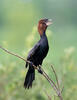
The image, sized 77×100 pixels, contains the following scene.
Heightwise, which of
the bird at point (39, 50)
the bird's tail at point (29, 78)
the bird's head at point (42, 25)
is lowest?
the bird's tail at point (29, 78)

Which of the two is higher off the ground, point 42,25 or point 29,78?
point 42,25

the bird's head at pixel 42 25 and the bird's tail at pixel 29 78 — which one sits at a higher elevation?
the bird's head at pixel 42 25

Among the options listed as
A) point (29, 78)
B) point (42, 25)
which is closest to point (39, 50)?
point (42, 25)

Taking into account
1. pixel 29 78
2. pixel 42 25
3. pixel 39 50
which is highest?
pixel 42 25

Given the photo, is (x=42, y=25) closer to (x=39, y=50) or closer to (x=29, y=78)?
(x=39, y=50)

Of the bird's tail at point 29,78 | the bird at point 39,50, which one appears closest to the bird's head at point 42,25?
the bird at point 39,50

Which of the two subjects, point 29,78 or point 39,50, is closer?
point 29,78

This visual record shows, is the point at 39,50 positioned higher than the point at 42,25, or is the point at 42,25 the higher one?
the point at 42,25

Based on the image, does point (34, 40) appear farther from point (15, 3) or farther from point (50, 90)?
point (15, 3)

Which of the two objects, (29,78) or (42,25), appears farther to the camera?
(42,25)

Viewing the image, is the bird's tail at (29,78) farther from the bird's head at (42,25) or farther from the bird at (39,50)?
the bird's head at (42,25)

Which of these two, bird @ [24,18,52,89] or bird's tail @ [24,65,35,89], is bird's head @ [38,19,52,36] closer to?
bird @ [24,18,52,89]

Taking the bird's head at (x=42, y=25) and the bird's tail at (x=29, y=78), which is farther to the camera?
the bird's head at (x=42, y=25)

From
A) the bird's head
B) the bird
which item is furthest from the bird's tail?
the bird's head
